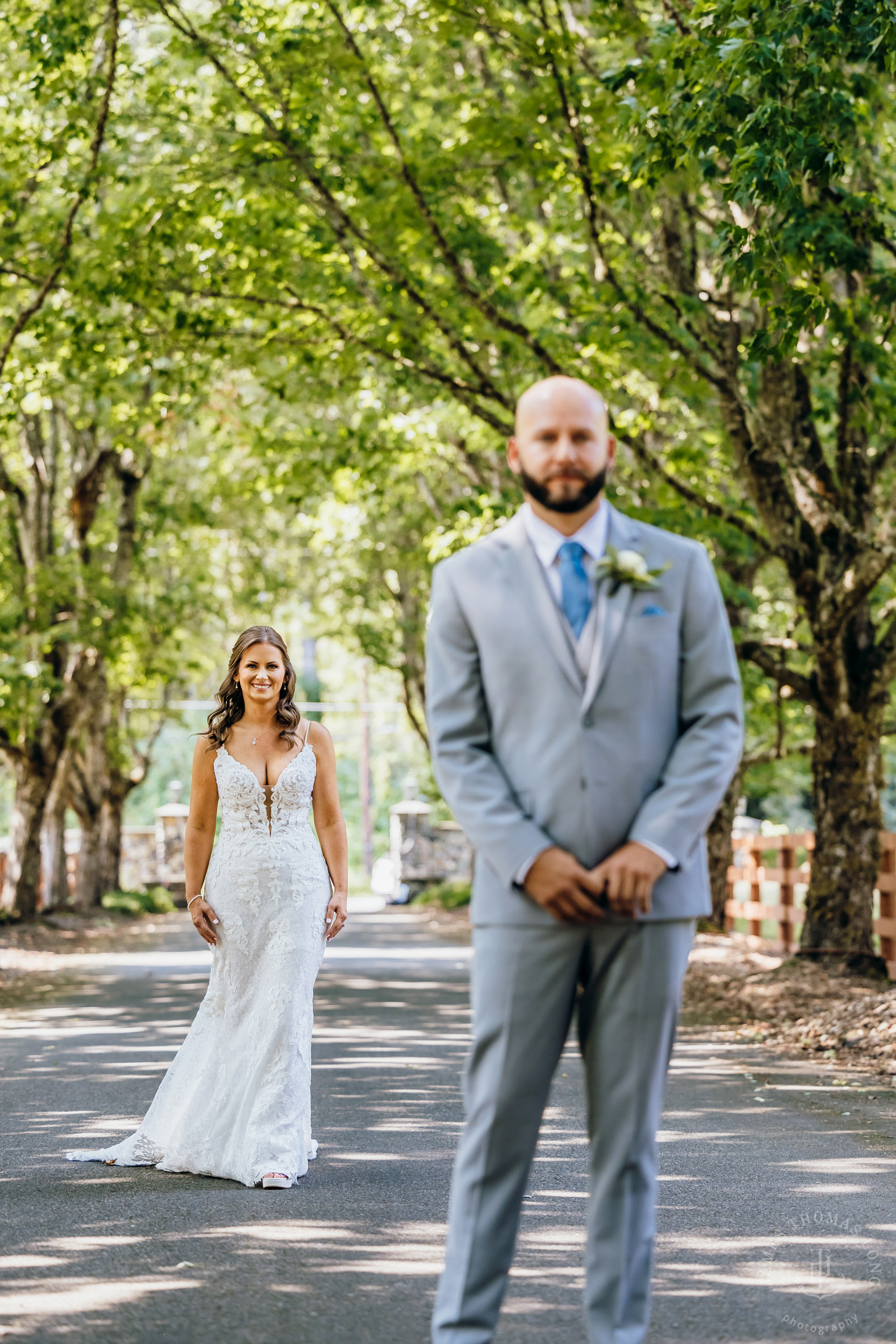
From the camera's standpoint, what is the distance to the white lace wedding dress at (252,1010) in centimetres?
663

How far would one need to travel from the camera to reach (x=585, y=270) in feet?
55.9

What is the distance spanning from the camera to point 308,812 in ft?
24.0

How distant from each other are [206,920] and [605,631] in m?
3.93

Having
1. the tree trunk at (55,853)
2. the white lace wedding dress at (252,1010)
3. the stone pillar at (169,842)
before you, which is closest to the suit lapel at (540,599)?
the white lace wedding dress at (252,1010)

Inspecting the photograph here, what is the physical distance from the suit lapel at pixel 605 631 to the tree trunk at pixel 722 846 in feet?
57.7

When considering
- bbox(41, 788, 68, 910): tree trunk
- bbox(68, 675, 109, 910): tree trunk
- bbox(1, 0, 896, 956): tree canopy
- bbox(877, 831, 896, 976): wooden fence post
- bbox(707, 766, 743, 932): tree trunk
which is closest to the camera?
bbox(1, 0, 896, 956): tree canopy

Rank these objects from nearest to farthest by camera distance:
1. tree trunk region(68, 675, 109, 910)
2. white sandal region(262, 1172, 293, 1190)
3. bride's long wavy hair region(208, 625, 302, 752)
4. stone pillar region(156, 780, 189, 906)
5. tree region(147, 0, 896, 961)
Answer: white sandal region(262, 1172, 293, 1190), bride's long wavy hair region(208, 625, 302, 752), tree region(147, 0, 896, 961), tree trunk region(68, 675, 109, 910), stone pillar region(156, 780, 189, 906)

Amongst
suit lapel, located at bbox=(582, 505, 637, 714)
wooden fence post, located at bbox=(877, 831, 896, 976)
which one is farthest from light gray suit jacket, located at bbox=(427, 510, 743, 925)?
wooden fence post, located at bbox=(877, 831, 896, 976)

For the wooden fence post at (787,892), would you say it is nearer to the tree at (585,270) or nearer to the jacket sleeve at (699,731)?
the tree at (585,270)

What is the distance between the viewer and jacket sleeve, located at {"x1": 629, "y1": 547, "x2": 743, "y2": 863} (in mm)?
3490

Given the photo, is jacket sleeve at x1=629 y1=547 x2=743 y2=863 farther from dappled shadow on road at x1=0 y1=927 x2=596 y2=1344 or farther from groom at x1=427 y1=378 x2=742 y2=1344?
dappled shadow on road at x1=0 y1=927 x2=596 y2=1344

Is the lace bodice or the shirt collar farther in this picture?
the lace bodice

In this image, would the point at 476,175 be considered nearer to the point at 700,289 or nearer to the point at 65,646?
the point at 700,289

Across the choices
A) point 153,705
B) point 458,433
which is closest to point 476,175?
point 458,433
